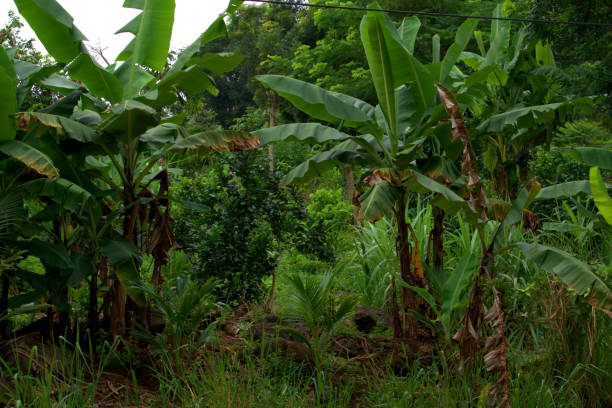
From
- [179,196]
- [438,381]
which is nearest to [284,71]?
[179,196]

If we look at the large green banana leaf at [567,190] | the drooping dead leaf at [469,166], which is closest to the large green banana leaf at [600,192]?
the large green banana leaf at [567,190]

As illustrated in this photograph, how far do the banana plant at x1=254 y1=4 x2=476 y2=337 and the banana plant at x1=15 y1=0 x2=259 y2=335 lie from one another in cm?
77

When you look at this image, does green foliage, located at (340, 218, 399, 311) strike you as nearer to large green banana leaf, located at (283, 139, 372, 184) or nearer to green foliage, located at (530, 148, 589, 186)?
large green banana leaf, located at (283, 139, 372, 184)

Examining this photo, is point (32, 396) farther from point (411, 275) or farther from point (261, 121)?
point (261, 121)

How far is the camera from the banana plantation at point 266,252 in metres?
4.55

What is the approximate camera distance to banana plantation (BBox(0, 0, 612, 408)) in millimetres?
4547

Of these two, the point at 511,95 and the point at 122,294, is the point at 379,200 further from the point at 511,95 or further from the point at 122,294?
the point at 511,95

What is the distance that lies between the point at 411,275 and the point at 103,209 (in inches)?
143

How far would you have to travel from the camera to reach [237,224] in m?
6.43

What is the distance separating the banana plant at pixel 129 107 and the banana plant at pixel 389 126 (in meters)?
0.77

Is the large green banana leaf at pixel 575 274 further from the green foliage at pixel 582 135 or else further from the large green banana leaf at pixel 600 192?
the green foliage at pixel 582 135

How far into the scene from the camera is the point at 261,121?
24797 millimetres

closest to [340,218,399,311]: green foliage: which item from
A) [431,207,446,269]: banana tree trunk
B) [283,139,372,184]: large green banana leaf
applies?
[431,207,446,269]: banana tree trunk

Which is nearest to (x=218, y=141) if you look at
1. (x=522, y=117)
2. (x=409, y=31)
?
(x=409, y=31)
